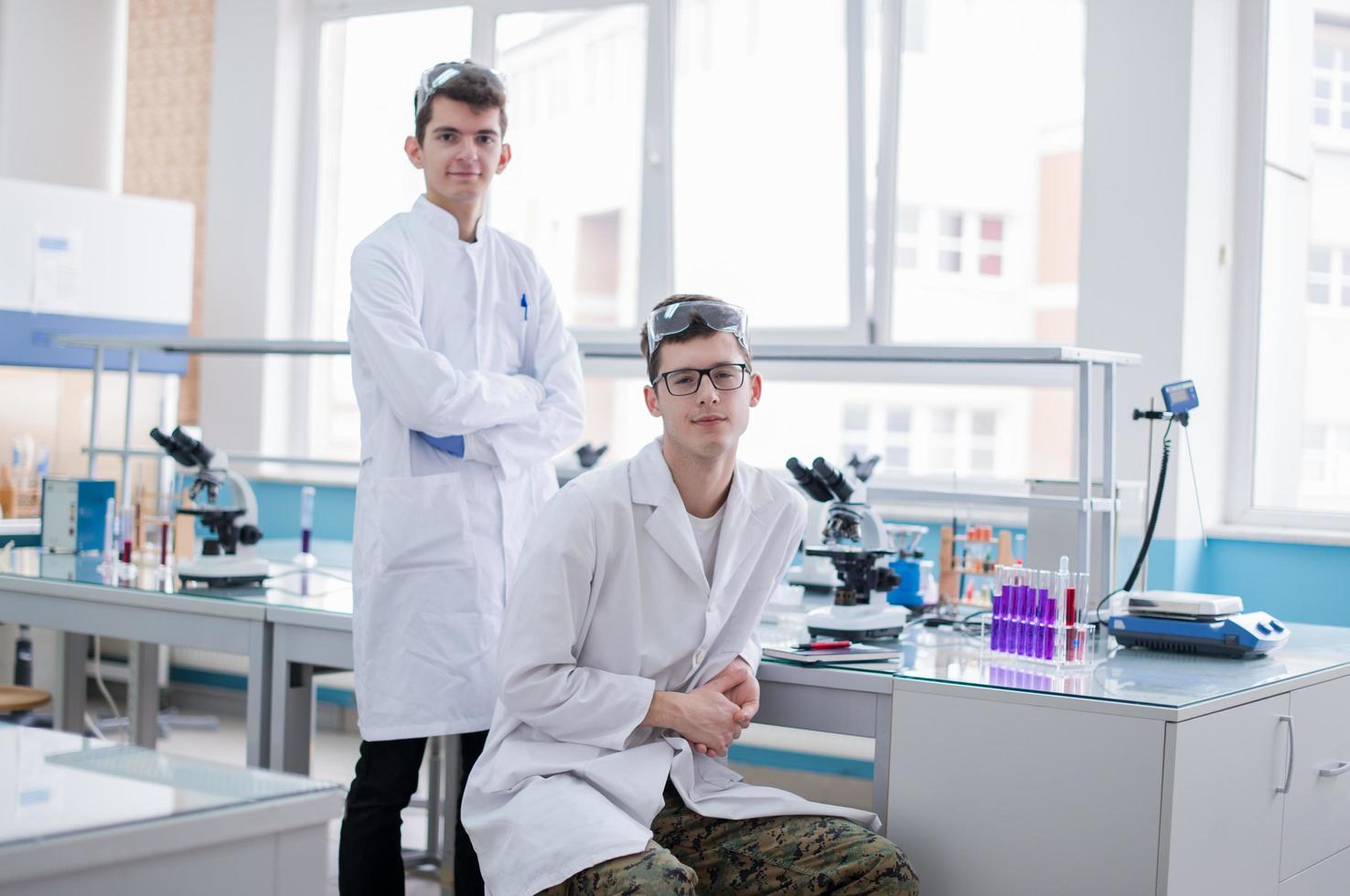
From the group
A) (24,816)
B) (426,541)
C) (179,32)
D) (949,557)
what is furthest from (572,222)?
(24,816)

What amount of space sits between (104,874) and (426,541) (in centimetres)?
Answer: 140

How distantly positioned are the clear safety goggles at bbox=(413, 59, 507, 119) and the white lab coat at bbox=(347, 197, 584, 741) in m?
0.19

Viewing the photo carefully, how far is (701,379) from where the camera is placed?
2074 millimetres

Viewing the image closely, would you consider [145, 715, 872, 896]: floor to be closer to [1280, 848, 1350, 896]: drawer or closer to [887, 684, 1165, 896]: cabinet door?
[1280, 848, 1350, 896]: drawer

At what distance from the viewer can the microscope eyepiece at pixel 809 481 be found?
2.46 meters

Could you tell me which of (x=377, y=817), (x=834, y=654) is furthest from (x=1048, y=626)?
(x=377, y=817)

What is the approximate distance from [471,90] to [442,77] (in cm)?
6

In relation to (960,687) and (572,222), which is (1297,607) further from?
(572,222)

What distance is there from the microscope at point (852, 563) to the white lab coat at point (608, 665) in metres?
0.30

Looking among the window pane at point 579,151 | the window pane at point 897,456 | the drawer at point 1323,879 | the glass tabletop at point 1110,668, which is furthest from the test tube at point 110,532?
the drawer at point 1323,879

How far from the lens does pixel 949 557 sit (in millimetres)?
2982

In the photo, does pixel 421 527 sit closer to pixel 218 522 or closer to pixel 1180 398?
pixel 218 522

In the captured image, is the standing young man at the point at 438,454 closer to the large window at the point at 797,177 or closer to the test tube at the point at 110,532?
the test tube at the point at 110,532

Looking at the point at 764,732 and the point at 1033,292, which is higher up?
the point at 1033,292
